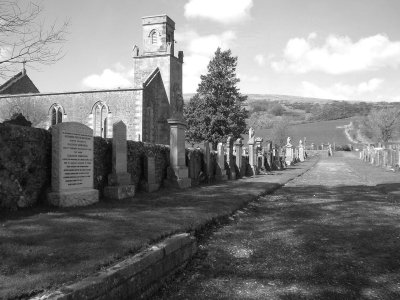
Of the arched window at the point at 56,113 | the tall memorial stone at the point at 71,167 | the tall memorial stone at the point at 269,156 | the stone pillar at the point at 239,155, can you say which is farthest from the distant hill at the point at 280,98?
the tall memorial stone at the point at 71,167

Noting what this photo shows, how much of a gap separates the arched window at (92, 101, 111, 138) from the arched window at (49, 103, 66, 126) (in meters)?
3.16

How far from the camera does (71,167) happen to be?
823cm

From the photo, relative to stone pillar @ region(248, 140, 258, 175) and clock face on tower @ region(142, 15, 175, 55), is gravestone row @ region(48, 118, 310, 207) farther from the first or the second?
clock face on tower @ region(142, 15, 175, 55)

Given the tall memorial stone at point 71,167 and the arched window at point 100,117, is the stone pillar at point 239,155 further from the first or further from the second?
the arched window at point 100,117

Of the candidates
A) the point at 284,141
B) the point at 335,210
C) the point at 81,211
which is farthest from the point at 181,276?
the point at 284,141

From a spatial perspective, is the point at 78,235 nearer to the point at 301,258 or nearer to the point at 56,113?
the point at 301,258

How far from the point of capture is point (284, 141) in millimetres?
79250

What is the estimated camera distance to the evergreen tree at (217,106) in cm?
4572

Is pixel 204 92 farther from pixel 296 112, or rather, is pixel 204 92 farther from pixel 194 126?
pixel 296 112

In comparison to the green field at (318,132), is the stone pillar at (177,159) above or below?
below

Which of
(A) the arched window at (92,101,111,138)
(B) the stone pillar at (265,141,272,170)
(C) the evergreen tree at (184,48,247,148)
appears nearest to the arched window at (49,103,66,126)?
(A) the arched window at (92,101,111,138)

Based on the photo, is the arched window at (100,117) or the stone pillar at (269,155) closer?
the stone pillar at (269,155)

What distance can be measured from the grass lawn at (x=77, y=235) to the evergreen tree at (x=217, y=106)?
120ft

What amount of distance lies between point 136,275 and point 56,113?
3305 cm
